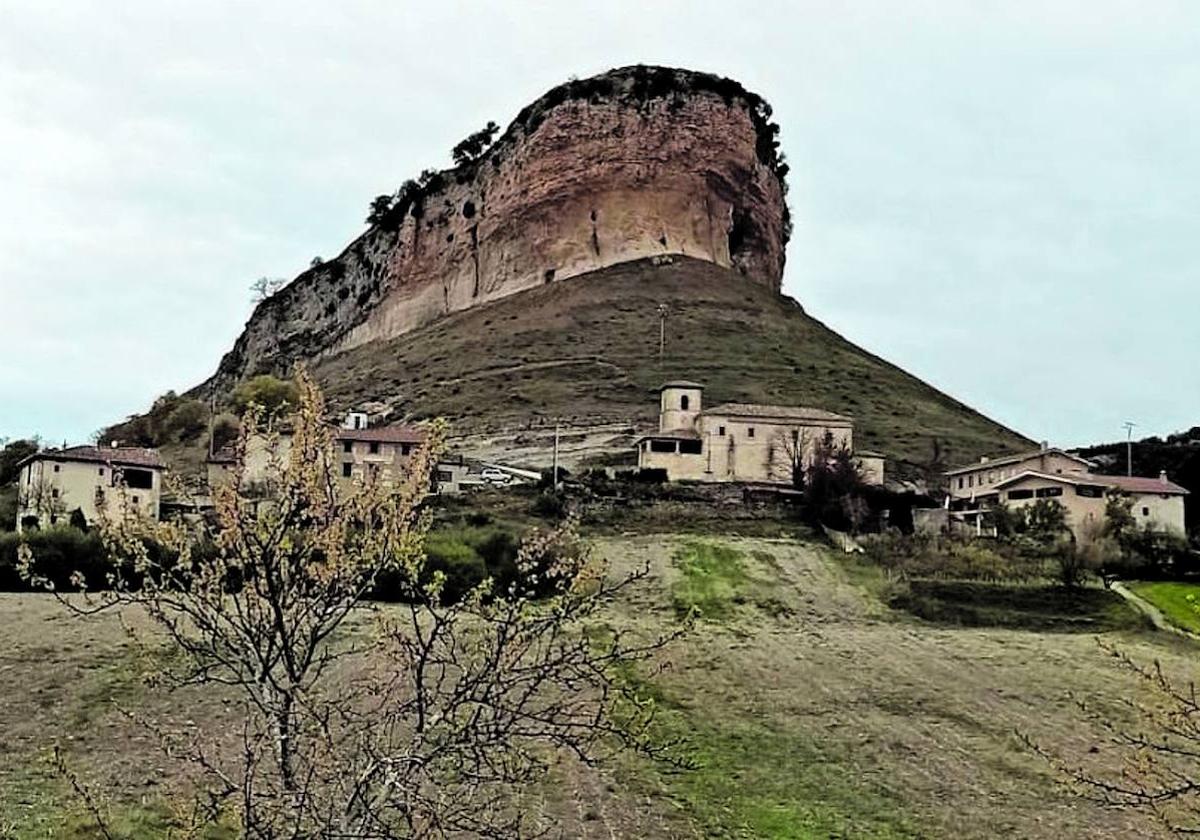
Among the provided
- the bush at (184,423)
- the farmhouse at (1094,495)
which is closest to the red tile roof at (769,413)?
the farmhouse at (1094,495)

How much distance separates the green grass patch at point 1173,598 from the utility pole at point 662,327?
46.3 m

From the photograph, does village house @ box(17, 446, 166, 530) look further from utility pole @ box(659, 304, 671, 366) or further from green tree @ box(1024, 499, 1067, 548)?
utility pole @ box(659, 304, 671, 366)

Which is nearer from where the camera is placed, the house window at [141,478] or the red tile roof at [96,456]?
the house window at [141,478]

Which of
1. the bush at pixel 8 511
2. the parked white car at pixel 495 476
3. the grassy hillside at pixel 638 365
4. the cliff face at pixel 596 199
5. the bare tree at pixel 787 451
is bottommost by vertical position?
the bush at pixel 8 511

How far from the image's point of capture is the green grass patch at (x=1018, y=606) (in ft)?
131

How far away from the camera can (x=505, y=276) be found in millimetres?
117562

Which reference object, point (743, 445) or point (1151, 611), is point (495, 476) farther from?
point (1151, 611)

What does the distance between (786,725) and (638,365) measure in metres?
66.3

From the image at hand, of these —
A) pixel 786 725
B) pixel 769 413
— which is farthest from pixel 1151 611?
pixel 769 413

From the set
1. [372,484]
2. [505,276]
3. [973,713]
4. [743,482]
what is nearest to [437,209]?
[505,276]

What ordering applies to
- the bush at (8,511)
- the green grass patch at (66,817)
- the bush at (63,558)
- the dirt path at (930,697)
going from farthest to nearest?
the bush at (8,511)
the bush at (63,558)
the dirt path at (930,697)
the green grass patch at (66,817)

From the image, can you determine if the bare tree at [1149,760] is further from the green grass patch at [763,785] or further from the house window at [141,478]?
the house window at [141,478]

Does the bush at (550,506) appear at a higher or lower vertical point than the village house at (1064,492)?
lower

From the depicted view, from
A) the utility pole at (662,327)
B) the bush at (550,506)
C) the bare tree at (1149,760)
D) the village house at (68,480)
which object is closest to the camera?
the bare tree at (1149,760)
